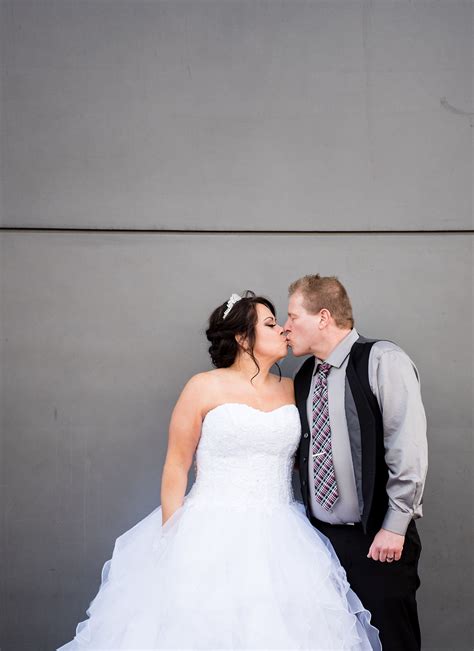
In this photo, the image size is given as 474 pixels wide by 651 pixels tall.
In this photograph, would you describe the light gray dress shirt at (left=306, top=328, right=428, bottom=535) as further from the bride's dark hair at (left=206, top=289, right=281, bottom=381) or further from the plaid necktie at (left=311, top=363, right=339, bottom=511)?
the bride's dark hair at (left=206, top=289, right=281, bottom=381)

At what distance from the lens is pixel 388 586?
2.51 m

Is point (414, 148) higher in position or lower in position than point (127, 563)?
higher

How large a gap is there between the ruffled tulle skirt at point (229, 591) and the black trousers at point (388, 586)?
2.5 inches

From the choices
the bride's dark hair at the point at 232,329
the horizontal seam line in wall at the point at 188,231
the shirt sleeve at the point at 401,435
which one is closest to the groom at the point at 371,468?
the shirt sleeve at the point at 401,435

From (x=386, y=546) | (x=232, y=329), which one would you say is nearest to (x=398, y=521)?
(x=386, y=546)

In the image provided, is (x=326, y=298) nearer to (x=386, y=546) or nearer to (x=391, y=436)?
(x=391, y=436)

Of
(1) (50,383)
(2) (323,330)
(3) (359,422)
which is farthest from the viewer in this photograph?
→ (1) (50,383)

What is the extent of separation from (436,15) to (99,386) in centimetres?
275

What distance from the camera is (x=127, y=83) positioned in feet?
11.3

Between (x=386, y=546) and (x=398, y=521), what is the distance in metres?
0.11

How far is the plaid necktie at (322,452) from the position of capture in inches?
102

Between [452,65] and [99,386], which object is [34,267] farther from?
[452,65]

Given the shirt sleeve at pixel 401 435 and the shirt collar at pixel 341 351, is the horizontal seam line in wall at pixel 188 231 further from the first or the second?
the shirt sleeve at pixel 401 435

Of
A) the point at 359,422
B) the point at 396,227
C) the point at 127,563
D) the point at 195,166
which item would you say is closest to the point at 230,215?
the point at 195,166
